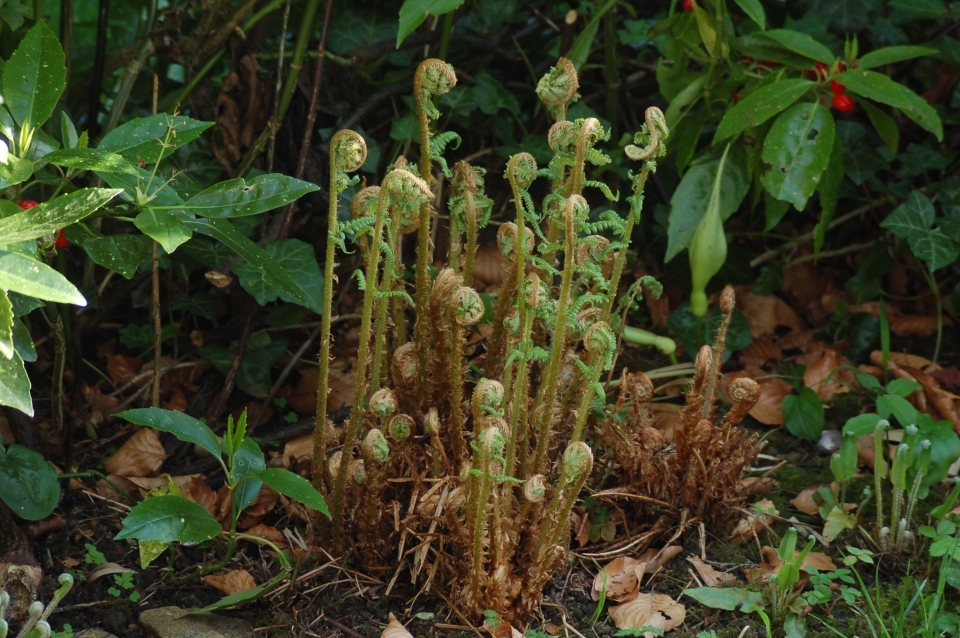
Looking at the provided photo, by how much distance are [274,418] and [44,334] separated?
0.51m

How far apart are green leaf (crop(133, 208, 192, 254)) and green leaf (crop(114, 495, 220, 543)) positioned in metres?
0.35

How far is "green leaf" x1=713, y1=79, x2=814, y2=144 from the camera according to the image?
1737mm

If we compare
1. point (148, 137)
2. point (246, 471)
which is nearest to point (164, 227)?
point (148, 137)

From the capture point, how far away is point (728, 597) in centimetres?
145

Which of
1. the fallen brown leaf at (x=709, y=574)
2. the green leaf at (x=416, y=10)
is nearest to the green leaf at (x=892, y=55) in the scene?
the green leaf at (x=416, y=10)

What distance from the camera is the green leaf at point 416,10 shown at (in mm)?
1423

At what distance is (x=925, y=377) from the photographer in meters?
2.09

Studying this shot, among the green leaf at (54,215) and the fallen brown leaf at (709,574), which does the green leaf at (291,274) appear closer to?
the green leaf at (54,215)

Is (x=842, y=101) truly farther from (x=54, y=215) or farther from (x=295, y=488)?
(x=54, y=215)

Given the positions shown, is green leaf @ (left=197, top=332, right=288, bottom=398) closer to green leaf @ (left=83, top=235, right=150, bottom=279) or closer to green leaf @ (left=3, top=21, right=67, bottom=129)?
green leaf @ (left=83, top=235, right=150, bottom=279)

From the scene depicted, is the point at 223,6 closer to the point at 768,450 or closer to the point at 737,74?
the point at 737,74

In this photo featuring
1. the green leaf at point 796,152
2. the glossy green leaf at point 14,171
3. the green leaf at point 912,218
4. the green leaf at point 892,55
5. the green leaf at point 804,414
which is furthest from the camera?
the green leaf at point 912,218

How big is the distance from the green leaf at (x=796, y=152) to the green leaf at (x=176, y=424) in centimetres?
113

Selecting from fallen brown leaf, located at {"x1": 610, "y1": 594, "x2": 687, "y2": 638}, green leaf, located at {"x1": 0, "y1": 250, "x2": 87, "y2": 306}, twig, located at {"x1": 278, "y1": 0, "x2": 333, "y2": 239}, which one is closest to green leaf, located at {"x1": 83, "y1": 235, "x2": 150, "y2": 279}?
green leaf, located at {"x1": 0, "y1": 250, "x2": 87, "y2": 306}
